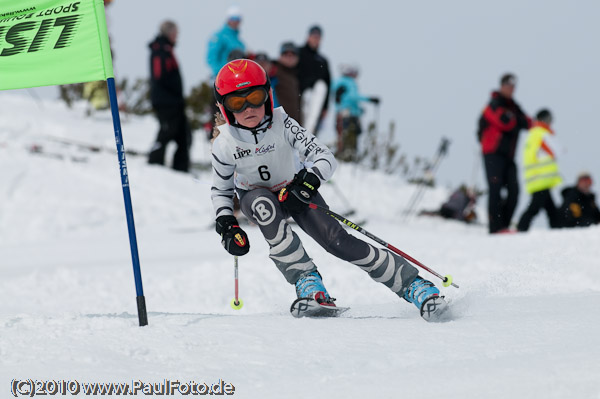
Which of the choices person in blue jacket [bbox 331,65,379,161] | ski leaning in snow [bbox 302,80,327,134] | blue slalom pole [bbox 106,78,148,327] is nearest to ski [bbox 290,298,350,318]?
blue slalom pole [bbox 106,78,148,327]

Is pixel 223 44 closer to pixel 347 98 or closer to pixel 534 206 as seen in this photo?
pixel 347 98

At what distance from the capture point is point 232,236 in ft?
12.3

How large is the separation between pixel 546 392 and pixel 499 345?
0.64 m

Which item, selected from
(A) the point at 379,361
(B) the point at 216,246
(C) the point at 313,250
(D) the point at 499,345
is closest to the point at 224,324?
(A) the point at 379,361

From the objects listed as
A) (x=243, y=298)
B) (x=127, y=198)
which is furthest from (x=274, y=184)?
(x=243, y=298)

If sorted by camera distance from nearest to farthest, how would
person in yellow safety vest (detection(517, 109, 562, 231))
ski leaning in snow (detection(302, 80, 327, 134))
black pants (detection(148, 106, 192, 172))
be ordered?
person in yellow safety vest (detection(517, 109, 562, 231))
ski leaning in snow (detection(302, 80, 327, 134))
black pants (detection(148, 106, 192, 172))

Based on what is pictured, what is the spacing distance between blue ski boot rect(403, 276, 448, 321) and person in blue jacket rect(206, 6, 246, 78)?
5706 mm

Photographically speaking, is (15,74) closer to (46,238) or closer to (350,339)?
(350,339)

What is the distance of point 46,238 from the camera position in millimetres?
9070

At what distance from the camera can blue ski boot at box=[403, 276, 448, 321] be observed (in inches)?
138

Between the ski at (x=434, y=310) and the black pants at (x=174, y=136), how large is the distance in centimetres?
783

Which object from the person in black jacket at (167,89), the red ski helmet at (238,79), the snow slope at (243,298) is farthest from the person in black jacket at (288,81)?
the red ski helmet at (238,79)

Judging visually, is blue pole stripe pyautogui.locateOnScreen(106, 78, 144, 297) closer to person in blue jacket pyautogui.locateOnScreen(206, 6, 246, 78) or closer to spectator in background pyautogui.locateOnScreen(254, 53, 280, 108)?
spectator in background pyautogui.locateOnScreen(254, 53, 280, 108)

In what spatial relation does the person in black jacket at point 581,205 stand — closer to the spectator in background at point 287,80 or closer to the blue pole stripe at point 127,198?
the spectator in background at point 287,80
